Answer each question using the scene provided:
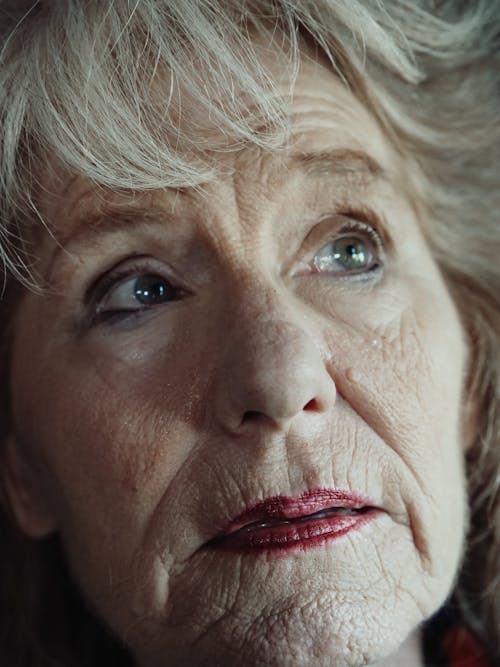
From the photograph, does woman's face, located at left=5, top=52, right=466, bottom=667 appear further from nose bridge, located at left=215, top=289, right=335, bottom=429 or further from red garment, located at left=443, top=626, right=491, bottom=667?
red garment, located at left=443, top=626, right=491, bottom=667

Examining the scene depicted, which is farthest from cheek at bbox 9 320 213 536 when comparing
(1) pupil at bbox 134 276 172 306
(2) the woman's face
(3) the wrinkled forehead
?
(3) the wrinkled forehead

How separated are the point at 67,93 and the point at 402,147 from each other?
59cm

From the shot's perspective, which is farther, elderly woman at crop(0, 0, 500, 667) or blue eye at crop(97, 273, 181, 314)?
blue eye at crop(97, 273, 181, 314)

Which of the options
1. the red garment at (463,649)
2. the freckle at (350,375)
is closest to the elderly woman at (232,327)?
the freckle at (350,375)

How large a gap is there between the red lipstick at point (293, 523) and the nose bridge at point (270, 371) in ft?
0.37

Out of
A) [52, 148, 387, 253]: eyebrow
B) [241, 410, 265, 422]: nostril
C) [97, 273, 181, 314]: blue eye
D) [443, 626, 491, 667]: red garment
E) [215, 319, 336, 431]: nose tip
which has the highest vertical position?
[52, 148, 387, 253]: eyebrow

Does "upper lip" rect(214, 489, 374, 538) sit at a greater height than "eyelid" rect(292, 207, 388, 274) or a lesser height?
lesser

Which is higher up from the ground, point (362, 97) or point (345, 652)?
point (362, 97)

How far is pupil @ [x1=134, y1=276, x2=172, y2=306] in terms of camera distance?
1404 millimetres

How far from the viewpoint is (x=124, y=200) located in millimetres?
1327

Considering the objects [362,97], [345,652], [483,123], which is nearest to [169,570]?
[345,652]

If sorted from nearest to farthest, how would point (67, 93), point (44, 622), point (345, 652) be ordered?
point (345, 652) → point (67, 93) → point (44, 622)

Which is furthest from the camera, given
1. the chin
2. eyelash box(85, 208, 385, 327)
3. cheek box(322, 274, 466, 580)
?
eyelash box(85, 208, 385, 327)

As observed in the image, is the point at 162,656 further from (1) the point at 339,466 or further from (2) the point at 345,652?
(1) the point at 339,466
